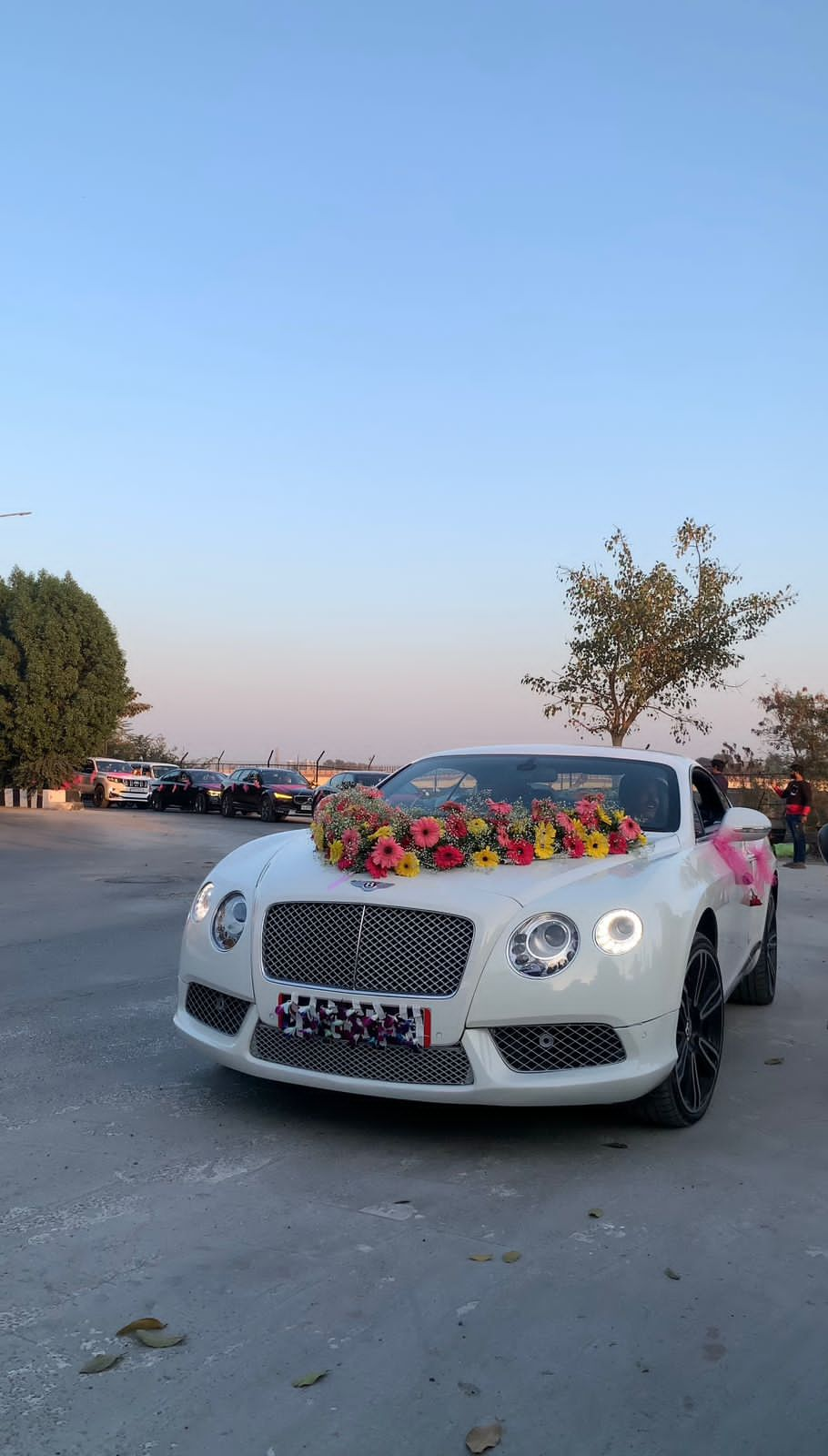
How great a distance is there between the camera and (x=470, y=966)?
4227 mm

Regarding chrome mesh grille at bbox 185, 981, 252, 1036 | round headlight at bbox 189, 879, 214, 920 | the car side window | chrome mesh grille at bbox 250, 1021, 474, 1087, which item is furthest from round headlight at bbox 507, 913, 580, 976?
the car side window

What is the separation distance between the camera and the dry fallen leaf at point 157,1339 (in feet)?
9.40

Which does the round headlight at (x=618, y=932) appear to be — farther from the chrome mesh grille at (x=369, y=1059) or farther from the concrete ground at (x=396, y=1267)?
the concrete ground at (x=396, y=1267)

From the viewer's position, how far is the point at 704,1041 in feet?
16.1

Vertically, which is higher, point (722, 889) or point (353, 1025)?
point (722, 889)

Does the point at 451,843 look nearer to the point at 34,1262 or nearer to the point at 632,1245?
the point at 632,1245

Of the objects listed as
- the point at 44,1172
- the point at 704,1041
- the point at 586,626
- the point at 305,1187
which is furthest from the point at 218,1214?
the point at 586,626

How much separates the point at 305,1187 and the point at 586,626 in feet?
80.0

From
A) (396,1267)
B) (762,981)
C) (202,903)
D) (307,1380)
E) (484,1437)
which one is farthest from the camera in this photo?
(762,981)

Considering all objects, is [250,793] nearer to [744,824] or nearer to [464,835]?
[744,824]

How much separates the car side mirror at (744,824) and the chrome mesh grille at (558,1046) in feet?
6.31

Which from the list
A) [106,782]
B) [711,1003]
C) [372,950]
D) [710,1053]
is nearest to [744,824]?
[711,1003]

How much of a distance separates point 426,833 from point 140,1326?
7.29 ft

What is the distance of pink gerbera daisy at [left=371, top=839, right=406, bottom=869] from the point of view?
15.3ft
